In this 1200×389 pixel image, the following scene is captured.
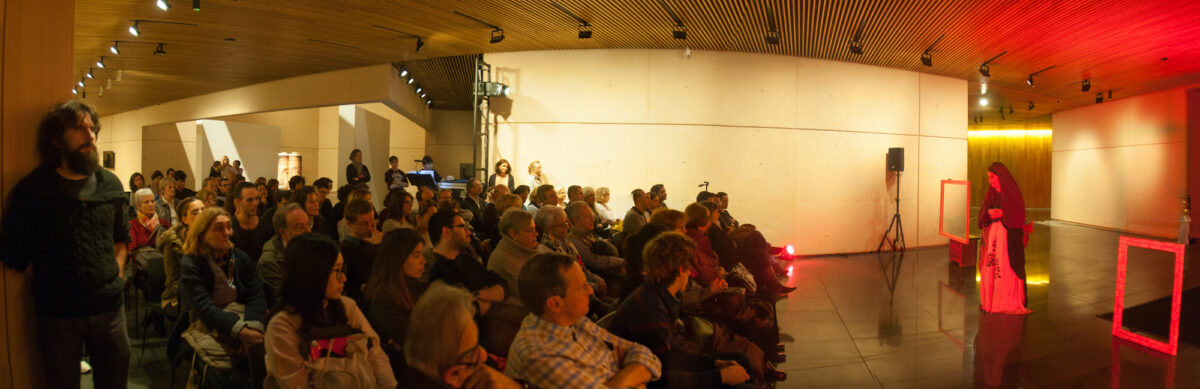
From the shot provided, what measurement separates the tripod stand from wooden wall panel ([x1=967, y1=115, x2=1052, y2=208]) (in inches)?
494

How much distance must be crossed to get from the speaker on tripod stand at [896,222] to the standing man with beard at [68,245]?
946cm

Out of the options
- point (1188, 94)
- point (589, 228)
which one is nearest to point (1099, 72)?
point (1188, 94)

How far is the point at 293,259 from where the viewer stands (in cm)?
212

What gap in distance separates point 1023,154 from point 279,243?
23060 millimetres

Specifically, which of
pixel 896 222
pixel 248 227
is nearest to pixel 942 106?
pixel 896 222

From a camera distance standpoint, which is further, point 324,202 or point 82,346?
point 324,202

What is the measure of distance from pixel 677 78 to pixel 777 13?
7.07 ft

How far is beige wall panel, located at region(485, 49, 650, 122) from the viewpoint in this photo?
351 inches

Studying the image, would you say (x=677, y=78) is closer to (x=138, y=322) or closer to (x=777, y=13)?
(x=777, y=13)

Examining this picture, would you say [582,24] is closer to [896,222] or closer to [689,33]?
[689,33]

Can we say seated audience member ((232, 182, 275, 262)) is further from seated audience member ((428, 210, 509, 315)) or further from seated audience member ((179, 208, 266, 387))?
seated audience member ((428, 210, 509, 315))

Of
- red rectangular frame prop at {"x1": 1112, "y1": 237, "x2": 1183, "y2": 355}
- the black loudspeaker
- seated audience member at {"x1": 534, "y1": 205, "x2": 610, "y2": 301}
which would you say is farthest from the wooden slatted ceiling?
seated audience member at {"x1": 534, "y1": 205, "x2": 610, "y2": 301}

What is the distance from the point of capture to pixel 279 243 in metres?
3.54

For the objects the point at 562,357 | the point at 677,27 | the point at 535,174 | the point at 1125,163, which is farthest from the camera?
the point at 1125,163
